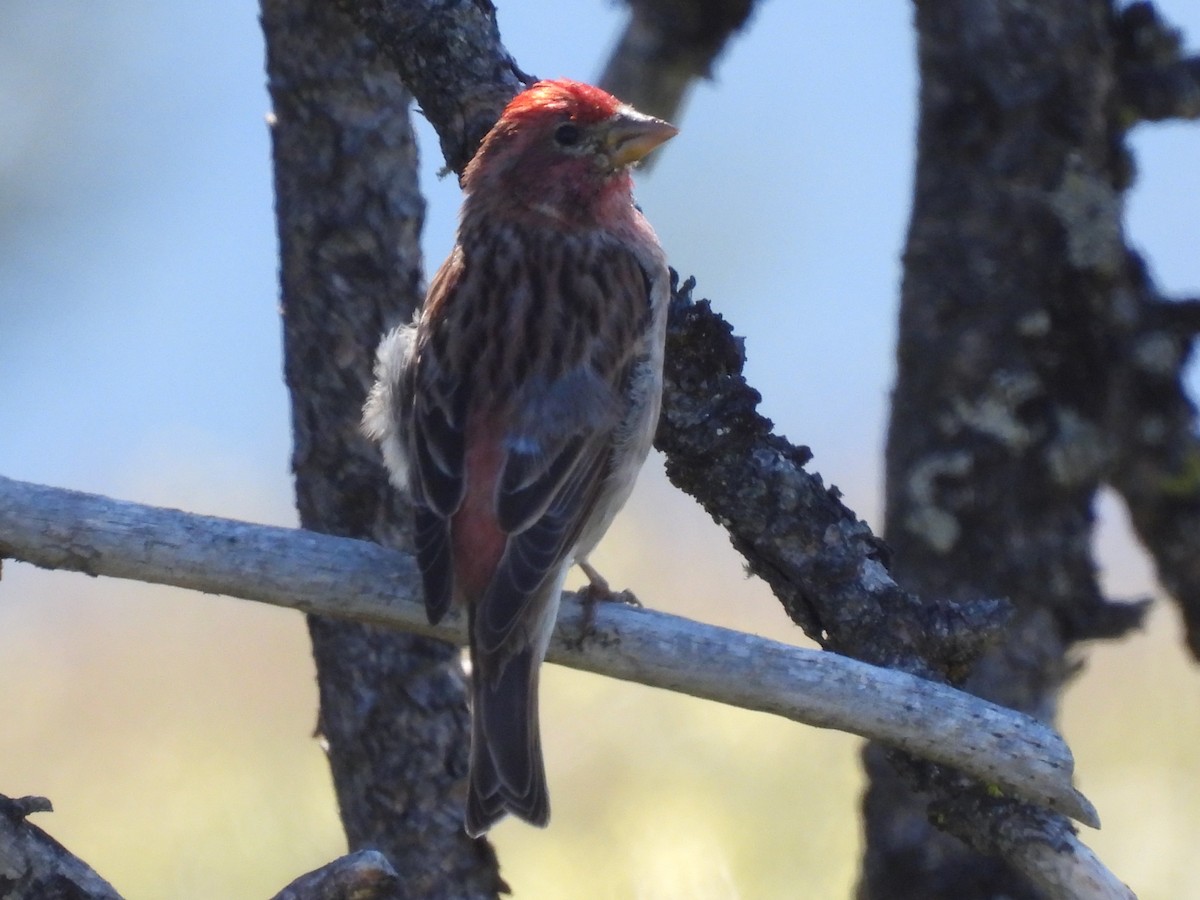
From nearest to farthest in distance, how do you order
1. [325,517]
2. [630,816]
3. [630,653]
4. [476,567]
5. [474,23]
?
[630,653], [476,567], [474,23], [325,517], [630,816]

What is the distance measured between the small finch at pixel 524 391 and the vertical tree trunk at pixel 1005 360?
42.3 inches

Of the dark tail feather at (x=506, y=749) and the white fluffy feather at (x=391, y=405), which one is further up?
the white fluffy feather at (x=391, y=405)

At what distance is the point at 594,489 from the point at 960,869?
1797 mm

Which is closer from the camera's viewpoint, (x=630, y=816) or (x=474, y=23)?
(x=474, y=23)

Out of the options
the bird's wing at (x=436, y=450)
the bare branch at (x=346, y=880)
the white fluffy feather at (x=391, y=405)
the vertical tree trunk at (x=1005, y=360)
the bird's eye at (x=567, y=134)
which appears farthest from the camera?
the vertical tree trunk at (x=1005, y=360)

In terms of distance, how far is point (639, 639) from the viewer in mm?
4422

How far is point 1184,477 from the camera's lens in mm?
6086

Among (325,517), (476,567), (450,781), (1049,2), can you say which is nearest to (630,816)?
(450,781)

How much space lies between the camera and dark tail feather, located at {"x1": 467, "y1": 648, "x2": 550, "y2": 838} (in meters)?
4.79

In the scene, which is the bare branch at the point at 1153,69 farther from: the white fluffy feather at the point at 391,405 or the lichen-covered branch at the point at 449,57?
the white fluffy feather at the point at 391,405

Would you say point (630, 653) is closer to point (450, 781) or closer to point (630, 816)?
point (450, 781)

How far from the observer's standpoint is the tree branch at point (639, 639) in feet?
14.2

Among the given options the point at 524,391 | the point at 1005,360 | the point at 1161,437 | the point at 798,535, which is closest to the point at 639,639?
the point at 798,535

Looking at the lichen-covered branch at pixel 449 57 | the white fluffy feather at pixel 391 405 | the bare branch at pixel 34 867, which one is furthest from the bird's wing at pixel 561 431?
the bare branch at pixel 34 867
